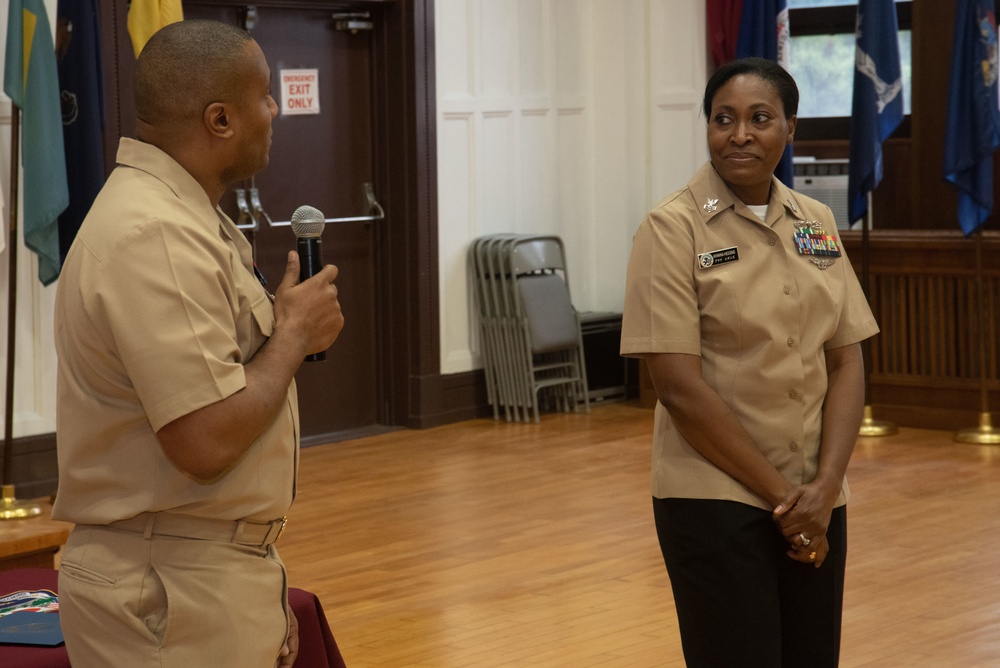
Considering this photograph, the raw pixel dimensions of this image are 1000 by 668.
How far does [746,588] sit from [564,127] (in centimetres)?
658

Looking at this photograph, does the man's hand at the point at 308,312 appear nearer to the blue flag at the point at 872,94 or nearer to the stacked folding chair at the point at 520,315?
the blue flag at the point at 872,94

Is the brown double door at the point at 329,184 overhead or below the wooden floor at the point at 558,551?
overhead

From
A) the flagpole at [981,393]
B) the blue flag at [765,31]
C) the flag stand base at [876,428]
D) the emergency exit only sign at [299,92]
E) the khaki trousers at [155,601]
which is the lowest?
the flag stand base at [876,428]

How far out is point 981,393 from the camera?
23.8ft

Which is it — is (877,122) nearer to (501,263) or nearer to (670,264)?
(501,263)

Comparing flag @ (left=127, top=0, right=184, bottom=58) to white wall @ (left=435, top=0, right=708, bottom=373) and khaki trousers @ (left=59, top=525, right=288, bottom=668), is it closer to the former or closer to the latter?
white wall @ (left=435, top=0, right=708, bottom=373)

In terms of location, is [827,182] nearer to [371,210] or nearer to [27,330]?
[371,210]

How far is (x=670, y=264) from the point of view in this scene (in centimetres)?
239

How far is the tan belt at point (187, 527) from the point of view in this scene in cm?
179

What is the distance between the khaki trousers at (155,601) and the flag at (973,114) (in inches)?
239

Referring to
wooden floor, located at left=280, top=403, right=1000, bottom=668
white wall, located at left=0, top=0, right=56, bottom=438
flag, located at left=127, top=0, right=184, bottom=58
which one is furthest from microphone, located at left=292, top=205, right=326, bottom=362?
white wall, located at left=0, top=0, right=56, bottom=438

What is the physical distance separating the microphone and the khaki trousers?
31cm

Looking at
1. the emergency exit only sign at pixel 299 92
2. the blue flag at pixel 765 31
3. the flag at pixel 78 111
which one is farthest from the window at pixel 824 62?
the flag at pixel 78 111

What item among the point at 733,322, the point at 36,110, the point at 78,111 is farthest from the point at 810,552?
the point at 78,111
